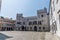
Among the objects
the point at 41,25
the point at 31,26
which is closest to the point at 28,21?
the point at 31,26

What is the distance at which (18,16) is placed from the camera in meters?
46.3

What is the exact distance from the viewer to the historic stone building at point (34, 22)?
Result: 131 ft

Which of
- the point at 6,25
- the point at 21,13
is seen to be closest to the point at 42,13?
the point at 21,13

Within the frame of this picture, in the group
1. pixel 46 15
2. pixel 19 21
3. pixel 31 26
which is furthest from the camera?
pixel 19 21

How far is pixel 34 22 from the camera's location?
42.4 m

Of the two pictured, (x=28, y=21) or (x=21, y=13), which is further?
(x=21, y=13)

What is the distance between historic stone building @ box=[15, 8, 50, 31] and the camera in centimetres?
4003

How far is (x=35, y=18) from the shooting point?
42344mm

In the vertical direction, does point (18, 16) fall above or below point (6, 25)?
above

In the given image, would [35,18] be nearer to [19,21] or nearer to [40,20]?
[40,20]

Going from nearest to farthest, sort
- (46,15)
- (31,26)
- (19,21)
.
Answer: (46,15) → (31,26) → (19,21)

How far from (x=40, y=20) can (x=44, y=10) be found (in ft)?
11.1

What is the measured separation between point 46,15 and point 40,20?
2232mm

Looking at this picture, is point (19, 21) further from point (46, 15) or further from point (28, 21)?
point (46, 15)
